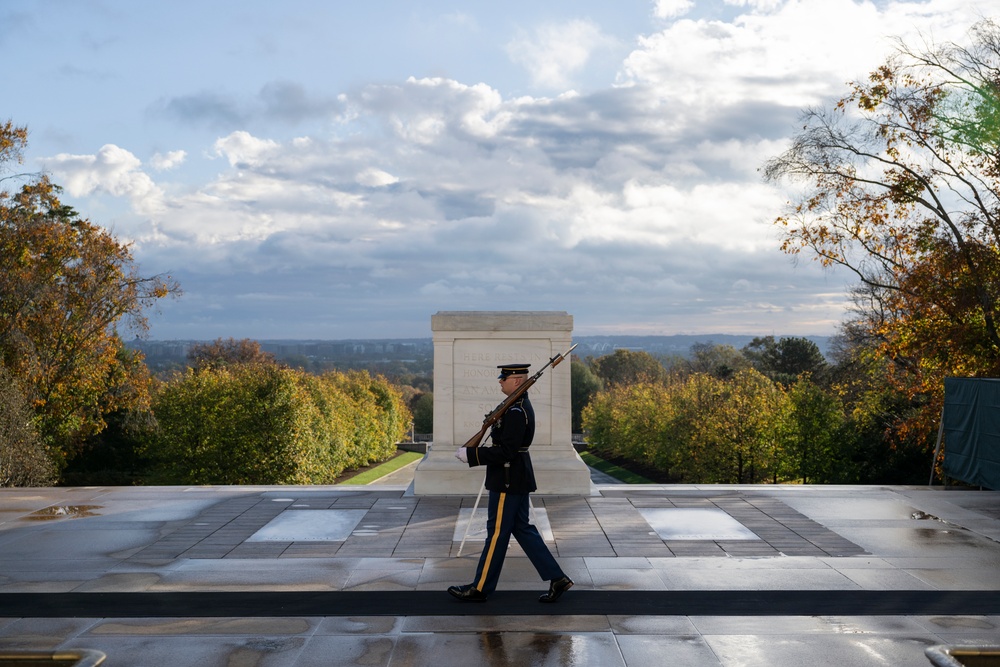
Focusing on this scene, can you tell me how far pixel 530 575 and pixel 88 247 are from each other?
92.1 feet

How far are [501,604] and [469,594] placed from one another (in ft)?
0.84

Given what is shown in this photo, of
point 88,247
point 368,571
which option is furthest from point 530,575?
point 88,247

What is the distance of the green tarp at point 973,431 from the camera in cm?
1260

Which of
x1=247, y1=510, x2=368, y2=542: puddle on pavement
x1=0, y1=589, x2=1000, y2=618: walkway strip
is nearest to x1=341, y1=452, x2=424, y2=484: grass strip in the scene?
x1=247, y1=510, x2=368, y2=542: puddle on pavement

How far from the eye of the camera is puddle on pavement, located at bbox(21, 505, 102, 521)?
10250mm

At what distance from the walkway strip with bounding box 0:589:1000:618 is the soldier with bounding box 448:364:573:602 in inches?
6.1

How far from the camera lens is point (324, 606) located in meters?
6.75

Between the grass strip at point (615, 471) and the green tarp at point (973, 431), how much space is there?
22.9 meters

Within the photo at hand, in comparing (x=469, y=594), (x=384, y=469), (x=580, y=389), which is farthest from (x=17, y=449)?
(x=580, y=389)

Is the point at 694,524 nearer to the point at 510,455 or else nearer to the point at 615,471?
the point at 510,455

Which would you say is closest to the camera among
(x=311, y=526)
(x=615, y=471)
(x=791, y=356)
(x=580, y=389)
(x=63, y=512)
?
(x=311, y=526)

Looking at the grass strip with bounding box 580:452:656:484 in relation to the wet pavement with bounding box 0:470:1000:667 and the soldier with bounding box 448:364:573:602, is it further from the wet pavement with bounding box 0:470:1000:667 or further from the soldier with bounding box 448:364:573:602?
the soldier with bounding box 448:364:573:602

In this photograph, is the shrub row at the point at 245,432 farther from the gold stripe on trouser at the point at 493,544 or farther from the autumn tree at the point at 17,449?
the gold stripe on trouser at the point at 493,544

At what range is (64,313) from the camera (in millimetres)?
30828
